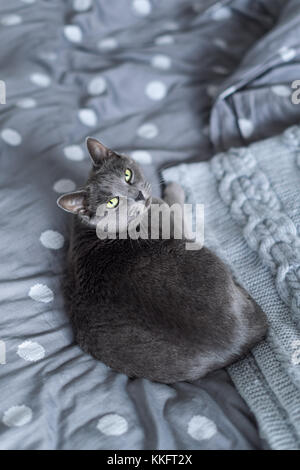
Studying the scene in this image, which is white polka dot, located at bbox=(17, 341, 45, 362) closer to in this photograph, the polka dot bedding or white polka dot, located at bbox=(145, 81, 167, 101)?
the polka dot bedding

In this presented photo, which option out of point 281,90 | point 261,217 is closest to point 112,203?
point 261,217

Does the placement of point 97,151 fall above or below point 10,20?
below

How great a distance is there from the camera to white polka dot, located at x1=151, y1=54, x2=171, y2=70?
5.08ft

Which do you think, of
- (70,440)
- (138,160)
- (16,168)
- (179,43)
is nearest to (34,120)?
(16,168)

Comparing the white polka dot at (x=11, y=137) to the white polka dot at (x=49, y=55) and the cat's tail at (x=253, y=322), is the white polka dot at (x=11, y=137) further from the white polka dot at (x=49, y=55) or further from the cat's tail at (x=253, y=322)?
the cat's tail at (x=253, y=322)

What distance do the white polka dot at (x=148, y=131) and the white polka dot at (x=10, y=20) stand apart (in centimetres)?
67

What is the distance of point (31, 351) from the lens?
95cm

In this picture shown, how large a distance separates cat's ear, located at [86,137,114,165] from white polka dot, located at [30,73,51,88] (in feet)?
1.72

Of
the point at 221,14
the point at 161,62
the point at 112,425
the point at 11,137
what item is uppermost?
the point at 221,14

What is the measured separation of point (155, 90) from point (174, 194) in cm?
48

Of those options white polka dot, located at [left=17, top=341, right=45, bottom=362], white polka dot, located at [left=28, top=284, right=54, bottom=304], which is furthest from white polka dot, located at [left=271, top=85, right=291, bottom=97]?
white polka dot, located at [left=17, top=341, right=45, bottom=362]

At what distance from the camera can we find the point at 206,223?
1.22 metres

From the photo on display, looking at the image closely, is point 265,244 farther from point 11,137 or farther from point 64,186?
point 11,137

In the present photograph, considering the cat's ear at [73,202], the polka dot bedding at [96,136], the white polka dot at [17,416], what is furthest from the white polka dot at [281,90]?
the white polka dot at [17,416]
